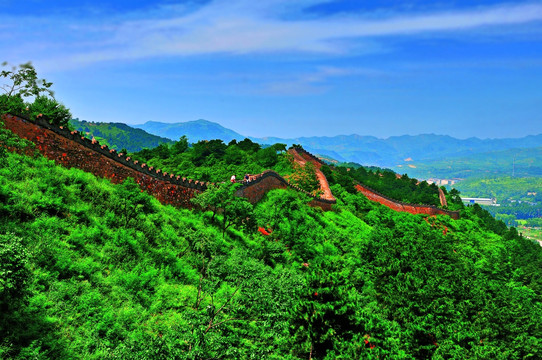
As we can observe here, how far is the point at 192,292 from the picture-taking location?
19.0 metres

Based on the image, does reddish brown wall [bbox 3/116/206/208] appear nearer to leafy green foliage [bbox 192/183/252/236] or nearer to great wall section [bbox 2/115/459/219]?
great wall section [bbox 2/115/459/219]

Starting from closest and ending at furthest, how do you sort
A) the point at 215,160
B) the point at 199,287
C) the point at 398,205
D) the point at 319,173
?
1. the point at 199,287
2. the point at 215,160
3. the point at 319,173
4. the point at 398,205

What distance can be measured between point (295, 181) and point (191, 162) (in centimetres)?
1765

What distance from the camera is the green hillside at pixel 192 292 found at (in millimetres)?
13086

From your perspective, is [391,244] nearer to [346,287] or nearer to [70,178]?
[346,287]

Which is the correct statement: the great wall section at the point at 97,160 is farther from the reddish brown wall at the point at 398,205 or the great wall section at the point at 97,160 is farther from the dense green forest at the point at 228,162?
the reddish brown wall at the point at 398,205

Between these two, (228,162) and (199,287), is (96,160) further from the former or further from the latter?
(228,162)

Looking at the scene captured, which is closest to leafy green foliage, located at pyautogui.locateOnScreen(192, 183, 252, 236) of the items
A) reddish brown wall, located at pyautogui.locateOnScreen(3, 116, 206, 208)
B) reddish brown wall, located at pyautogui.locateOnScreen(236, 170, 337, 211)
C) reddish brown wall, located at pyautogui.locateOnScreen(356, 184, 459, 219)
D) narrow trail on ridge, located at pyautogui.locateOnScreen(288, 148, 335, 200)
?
reddish brown wall, located at pyautogui.locateOnScreen(3, 116, 206, 208)

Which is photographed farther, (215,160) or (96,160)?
(215,160)

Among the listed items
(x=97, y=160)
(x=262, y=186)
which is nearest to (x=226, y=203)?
(x=97, y=160)

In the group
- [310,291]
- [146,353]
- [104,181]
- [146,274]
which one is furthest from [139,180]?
[146,353]

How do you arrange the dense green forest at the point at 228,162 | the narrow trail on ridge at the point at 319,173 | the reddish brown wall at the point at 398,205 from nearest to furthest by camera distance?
the dense green forest at the point at 228,162 → the narrow trail on ridge at the point at 319,173 → the reddish brown wall at the point at 398,205

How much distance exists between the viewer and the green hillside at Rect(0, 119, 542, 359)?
1309cm

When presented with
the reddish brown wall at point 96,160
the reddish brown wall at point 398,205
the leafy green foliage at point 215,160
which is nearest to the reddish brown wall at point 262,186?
the reddish brown wall at point 96,160
